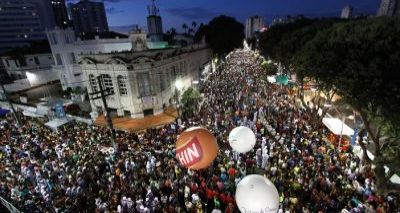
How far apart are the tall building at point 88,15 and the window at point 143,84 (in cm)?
11964

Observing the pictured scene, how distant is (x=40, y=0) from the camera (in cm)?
9225

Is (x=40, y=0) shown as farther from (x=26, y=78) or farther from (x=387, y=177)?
(x=387, y=177)

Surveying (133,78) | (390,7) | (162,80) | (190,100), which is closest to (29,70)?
(133,78)

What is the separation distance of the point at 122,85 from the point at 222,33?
100.0ft

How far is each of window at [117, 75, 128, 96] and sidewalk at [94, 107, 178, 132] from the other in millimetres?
2437

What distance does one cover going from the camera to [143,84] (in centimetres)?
2297

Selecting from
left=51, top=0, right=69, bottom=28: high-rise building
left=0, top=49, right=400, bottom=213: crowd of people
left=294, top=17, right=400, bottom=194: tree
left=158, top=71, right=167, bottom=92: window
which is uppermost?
left=51, top=0, right=69, bottom=28: high-rise building

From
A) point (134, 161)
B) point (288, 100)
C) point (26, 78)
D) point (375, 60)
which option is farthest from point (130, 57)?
point (26, 78)

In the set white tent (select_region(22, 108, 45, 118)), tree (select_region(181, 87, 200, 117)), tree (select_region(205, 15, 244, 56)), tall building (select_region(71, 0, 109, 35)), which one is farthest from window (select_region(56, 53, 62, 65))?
tall building (select_region(71, 0, 109, 35))

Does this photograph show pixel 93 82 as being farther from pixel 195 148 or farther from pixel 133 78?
pixel 195 148

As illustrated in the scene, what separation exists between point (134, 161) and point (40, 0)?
105955 millimetres

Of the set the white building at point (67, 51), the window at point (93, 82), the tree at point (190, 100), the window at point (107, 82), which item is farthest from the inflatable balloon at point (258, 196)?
the white building at point (67, 51)

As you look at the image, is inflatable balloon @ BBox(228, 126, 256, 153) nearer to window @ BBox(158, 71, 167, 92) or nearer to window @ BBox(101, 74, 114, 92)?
window @ BBox(158, 71, 167, 92)

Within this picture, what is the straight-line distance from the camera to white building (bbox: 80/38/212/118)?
2202cm
